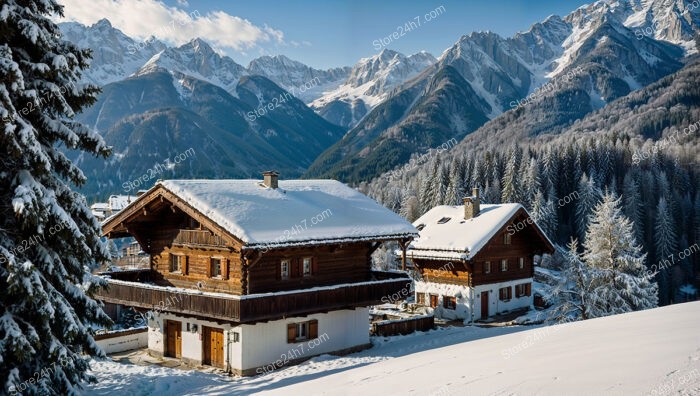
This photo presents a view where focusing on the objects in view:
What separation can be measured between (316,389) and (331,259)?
13.6m

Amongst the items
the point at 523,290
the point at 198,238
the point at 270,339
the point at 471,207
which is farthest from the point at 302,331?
the point at 523,290

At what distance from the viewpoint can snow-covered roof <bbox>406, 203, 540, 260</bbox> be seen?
41.3m

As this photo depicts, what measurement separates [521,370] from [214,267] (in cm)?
1760

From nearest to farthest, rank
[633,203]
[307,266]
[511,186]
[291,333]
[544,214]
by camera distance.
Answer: [291,333] < [307,266] < [544,214] < [633,203] < [511,186]

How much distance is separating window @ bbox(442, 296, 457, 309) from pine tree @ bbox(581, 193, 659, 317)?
9694 mm

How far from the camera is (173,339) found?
29297 millimetres

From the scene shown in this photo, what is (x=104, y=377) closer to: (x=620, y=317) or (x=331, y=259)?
(x=331, y=259)

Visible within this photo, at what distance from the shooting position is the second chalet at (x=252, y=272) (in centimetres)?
2594

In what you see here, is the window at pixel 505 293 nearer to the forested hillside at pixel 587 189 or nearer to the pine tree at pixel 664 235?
the forested hillside at pixel 587 189

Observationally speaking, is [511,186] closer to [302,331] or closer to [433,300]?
[433,300]

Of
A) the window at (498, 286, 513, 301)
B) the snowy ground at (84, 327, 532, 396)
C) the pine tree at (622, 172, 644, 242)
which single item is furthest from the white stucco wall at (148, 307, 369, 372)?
the pine tree at (622, 172, 644, 242)

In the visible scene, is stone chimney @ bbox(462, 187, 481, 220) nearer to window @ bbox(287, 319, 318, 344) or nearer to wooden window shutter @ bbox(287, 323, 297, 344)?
window @ bbox(287, 319, 318, 344)

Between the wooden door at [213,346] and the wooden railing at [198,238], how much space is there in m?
4.13

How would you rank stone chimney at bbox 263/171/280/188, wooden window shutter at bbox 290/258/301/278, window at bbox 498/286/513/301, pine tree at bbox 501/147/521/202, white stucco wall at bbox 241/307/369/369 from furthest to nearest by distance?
pine tree at bbox 501/147/521/202 < window at bbox 498/286/513/301 < stone chimney at bbox 263/171/280/188 < wooden window shutter at bbox 290/258/301/278 < white stucco wall at bbox 241/307/369/369
